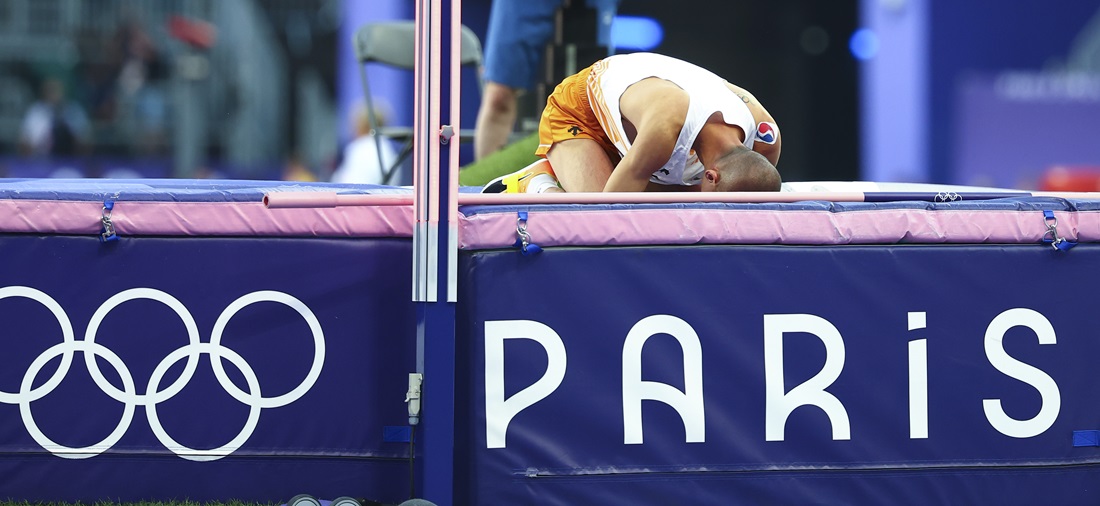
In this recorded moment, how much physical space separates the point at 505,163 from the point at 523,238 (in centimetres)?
169

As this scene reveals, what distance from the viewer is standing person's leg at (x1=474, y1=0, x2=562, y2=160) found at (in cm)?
455

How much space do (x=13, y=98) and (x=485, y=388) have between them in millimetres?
10380

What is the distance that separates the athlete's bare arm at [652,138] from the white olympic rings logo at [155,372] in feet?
2.78

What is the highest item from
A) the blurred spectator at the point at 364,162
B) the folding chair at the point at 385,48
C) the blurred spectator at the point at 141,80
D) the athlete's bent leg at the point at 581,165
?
the blurred spectator at the point at 141,80

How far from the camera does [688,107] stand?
2.90 meters

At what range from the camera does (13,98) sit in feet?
37.2

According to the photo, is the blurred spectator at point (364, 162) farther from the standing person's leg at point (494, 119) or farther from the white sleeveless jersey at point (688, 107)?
the white sleeveless jersey at point (688, 107)

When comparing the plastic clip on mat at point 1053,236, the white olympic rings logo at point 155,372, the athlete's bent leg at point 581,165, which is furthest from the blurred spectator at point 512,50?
the plastic clip on mat at point 1053,236

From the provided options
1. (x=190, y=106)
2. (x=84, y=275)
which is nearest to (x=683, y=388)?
(x=84, y=275)

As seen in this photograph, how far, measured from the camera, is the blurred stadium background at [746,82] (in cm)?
1088

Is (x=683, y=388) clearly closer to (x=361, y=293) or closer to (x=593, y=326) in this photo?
(x=593, y=326)

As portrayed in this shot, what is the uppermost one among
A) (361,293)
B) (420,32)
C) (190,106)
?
(190,106)

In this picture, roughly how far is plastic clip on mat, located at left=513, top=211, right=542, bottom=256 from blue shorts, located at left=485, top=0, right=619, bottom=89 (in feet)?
7.27

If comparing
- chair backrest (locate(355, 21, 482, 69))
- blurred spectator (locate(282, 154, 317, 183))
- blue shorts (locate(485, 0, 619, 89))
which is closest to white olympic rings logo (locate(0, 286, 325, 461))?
blue shorts (locate(485, 0, 619, 89))
